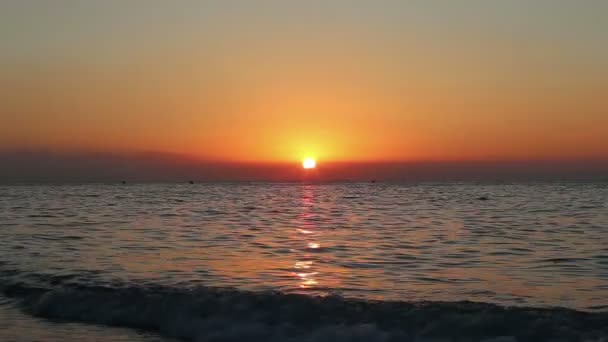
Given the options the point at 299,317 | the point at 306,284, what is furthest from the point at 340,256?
the point at 299,317

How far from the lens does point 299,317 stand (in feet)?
43.2

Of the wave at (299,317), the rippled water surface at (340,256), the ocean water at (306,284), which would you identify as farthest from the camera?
the rippled water surface at (340,256)

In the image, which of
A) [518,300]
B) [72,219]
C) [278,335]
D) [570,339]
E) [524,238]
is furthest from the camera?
[72,219]

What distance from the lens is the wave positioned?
12.0 m

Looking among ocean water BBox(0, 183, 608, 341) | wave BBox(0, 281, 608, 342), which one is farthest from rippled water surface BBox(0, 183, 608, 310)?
wave BBox(0, 281, 608, 342)

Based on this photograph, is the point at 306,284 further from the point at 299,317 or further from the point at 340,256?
the point at 340,256

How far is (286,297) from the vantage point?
14.4 m

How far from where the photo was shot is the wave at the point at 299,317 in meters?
12.0

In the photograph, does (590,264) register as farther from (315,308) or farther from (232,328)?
(232,328)

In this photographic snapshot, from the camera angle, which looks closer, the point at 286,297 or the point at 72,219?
the point at 286,297

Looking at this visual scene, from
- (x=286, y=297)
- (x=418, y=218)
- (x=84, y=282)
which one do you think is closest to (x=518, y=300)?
(x=286, y=297)

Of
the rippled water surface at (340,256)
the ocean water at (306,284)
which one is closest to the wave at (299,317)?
the ocean water at (306,284)

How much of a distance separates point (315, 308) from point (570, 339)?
→ 4.84 m

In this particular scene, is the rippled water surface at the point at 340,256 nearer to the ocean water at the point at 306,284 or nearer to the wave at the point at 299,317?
the ocean water at the point at 306,284
